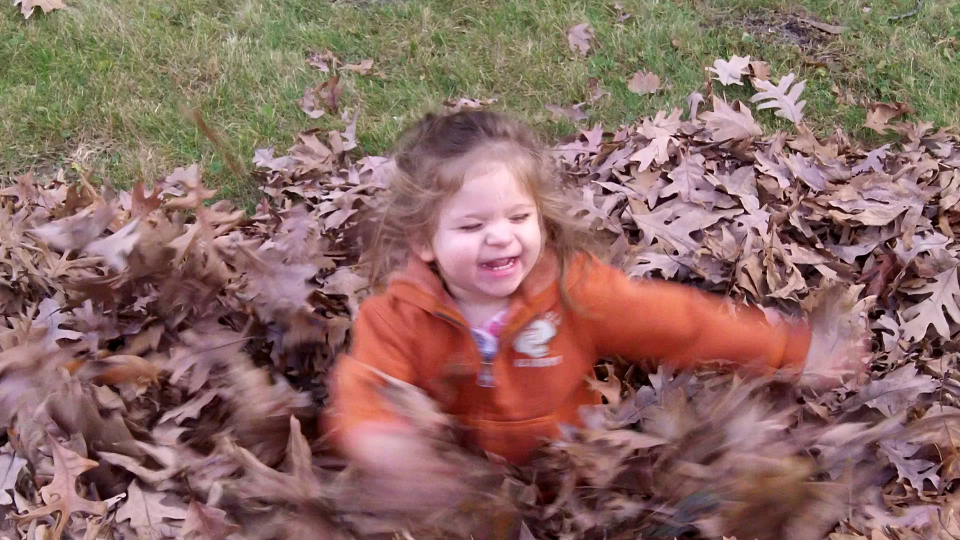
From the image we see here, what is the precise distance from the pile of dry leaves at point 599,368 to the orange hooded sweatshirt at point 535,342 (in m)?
0.12

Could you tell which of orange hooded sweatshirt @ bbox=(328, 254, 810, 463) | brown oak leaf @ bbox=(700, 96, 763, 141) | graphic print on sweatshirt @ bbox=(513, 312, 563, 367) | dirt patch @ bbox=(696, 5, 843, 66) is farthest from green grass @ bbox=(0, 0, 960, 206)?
graphic print on sweatshirt @ bbox=(513, 312, 563, 367)

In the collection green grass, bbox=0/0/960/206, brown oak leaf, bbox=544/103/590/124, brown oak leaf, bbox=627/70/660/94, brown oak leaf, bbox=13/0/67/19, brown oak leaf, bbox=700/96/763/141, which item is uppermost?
brown oak leaf, bbox=13/0/67/19

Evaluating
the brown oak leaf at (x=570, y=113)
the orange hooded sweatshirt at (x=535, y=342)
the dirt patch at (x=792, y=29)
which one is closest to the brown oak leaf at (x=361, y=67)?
the brown oak leaf at (x=570, y=113)

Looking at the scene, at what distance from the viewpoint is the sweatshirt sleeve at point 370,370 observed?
194 cm

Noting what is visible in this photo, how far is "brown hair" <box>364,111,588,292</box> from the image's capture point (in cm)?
187

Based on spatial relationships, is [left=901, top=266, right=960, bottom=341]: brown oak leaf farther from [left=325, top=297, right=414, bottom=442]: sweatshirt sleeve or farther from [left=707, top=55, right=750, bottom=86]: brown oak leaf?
[left=325, top=297, right=414, bottom=442]: sweatshirt sleeve

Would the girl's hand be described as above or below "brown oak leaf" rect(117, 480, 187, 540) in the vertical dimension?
above

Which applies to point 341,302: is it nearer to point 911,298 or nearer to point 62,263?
point 62,263

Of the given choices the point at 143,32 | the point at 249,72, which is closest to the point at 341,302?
the point at 249,72

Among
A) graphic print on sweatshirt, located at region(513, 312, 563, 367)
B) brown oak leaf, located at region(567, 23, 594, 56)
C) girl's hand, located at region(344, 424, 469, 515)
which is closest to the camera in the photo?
girl's hand, located at region(344, 424, 469, 515)

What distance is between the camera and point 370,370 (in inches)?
77.7

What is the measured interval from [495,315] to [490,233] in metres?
0.30

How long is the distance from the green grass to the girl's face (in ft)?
6.27

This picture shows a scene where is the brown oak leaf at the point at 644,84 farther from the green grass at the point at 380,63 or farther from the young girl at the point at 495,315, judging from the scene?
the young girl at the point at 495,315
